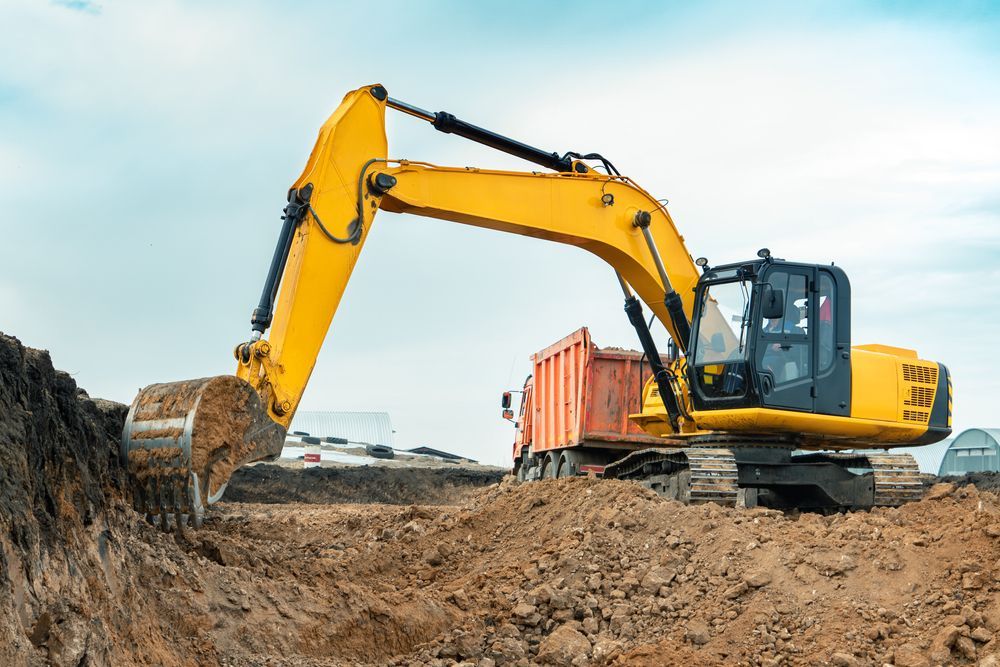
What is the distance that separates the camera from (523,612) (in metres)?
7.44

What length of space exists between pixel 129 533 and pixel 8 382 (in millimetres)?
1308

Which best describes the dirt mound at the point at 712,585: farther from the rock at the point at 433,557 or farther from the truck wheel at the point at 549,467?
Answer: the truck wheel at the point at 549,467

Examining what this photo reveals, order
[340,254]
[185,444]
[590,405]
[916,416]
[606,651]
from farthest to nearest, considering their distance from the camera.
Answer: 1. [590,405]
2. [916,416]
3. [340,254]
4. [606,651]
5. [185,444]

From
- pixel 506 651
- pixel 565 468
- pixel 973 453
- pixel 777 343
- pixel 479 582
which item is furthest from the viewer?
pixel 973 453

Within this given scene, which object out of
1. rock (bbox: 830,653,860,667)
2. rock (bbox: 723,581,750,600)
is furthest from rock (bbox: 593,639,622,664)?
rock (bbox: 830,653,860,667)

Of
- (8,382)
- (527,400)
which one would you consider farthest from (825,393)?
(527,400)

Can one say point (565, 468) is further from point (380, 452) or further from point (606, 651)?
point (380, 452)

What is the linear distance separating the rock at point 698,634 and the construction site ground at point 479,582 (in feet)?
0.06

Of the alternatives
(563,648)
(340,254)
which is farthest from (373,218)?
(563,648)

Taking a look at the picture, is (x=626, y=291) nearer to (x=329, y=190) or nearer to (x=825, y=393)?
(x=825, y=393)

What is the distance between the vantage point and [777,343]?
10.1m

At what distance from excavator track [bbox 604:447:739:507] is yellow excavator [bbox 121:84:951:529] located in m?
0.02

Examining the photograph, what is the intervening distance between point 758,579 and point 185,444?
4175mm

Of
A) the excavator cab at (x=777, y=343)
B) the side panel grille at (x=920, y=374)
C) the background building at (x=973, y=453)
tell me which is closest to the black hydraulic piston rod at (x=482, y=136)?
the excavator cab at (x=777, y=343)
